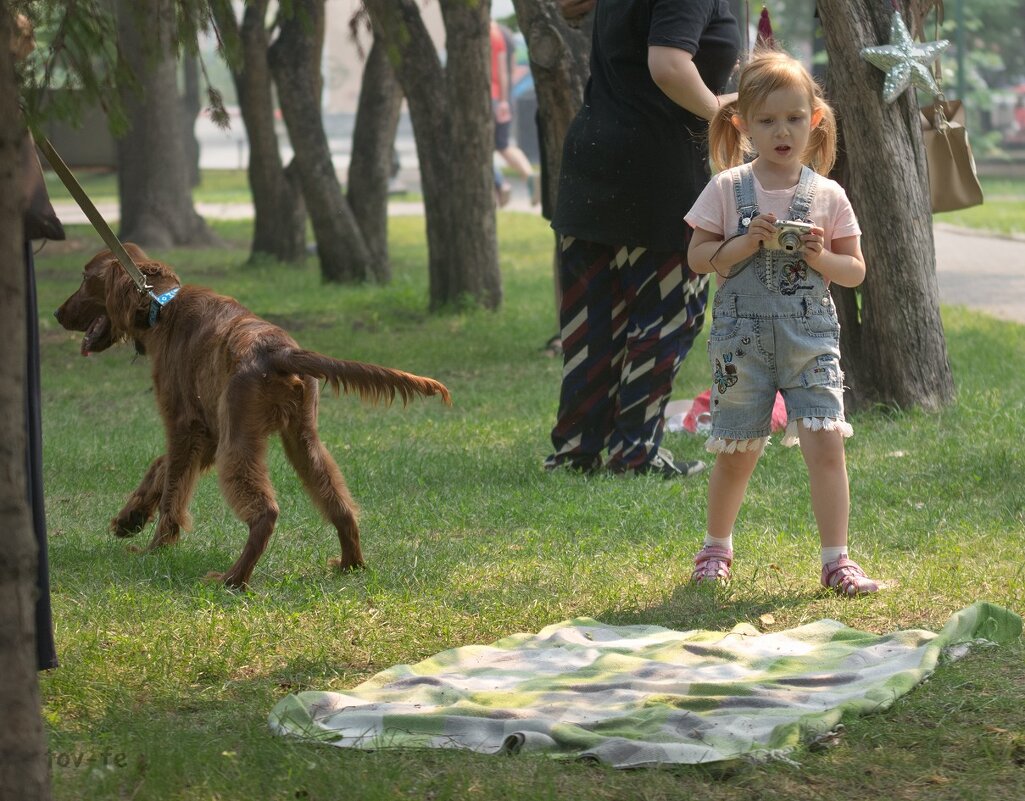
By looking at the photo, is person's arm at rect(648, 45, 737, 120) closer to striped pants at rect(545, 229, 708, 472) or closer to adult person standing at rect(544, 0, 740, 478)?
adult person standing at rect(544, 0, 740, 478)

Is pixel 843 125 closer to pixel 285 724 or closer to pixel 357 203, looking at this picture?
pixel 285 724

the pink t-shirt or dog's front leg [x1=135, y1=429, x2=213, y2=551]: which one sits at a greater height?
the pink t-shirt

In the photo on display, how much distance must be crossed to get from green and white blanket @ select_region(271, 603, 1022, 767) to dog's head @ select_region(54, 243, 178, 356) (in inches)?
76.6

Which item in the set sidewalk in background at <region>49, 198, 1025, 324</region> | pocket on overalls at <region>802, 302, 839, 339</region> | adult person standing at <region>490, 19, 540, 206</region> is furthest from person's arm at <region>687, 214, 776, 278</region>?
adult person standing at <region>490, 19, 540, 206</region>

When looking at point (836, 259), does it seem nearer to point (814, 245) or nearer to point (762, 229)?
point (814, 245)

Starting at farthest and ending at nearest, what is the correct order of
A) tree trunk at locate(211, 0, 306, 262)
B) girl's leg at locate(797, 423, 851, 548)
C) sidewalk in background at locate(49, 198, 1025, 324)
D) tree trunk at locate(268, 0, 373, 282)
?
tree trunk at locate(211, 0, 306, 262) → tree trunk at locate(268, 0, 373, 282) → sidewalk in background at locate(49, 198, 1025, 324) → girl's leg at locate(797, 423, 851, 548)

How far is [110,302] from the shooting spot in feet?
17.4

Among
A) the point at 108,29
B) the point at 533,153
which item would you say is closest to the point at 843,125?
the point at 108,29

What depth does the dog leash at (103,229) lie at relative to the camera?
13.2ft

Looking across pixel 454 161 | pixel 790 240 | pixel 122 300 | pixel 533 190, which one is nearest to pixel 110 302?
pixel 122 300

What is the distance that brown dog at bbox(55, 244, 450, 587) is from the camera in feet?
15.7

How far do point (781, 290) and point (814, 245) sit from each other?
0.66ft

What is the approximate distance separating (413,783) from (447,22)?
9427mm

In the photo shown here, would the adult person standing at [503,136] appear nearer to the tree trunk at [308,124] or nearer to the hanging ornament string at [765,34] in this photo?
the tree trunk at [308,124]
